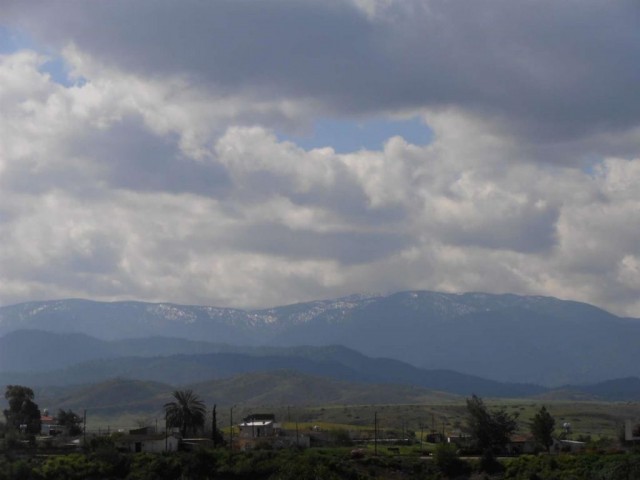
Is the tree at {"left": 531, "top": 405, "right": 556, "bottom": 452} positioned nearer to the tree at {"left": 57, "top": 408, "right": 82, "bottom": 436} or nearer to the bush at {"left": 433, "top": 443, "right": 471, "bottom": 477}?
the bush at {"left": 433, "top": 443, "right": 471, "bottom": 477}

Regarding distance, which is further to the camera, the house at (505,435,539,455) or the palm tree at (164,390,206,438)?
the palm tree at (164,390,206,438)

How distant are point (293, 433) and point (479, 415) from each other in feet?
76.8

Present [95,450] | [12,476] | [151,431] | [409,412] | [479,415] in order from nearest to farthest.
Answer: [12,476], [95,450], [479,415], [151,431], [409,412]

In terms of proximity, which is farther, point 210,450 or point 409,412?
point 409,412

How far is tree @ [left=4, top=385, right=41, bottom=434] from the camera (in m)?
121

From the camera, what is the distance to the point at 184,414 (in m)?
113

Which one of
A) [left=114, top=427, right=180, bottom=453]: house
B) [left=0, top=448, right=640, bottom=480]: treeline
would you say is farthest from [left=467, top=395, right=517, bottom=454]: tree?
[left=114, top=427, right=180, bottom=453]: house

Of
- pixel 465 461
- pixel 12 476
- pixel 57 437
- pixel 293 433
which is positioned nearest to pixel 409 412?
pixel 293 433

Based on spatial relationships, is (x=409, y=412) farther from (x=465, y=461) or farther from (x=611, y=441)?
(x=465, y=461)

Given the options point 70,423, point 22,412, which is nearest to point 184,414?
point 22,412

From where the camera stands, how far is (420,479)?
88.0 metres

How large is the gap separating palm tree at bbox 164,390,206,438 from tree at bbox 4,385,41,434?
677 inches

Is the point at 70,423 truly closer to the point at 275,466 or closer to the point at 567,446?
the point at 275,466

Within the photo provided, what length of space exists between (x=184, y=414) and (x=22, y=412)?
2261cm
